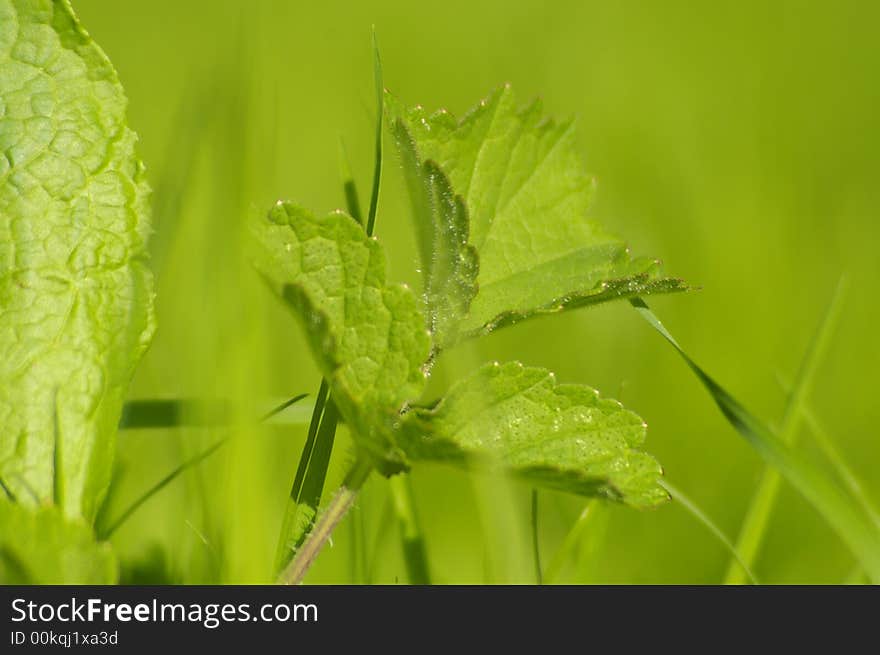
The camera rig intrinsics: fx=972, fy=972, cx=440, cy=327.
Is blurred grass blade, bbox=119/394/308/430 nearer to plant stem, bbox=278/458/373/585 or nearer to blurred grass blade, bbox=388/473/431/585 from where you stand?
blurred grass blade, bbox=388/473/431/585

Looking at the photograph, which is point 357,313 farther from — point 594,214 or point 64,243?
point 594,214

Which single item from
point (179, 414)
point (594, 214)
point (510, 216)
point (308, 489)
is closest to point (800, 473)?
point (510, 216)

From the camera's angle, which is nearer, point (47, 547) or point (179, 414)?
point (47, 547)

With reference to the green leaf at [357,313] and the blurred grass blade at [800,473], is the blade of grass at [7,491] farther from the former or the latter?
the blurred grass blade at [800,473]

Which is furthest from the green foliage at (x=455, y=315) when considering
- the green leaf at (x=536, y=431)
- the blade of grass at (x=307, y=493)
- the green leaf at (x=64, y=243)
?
the green leaf at (x=64, y=243)
